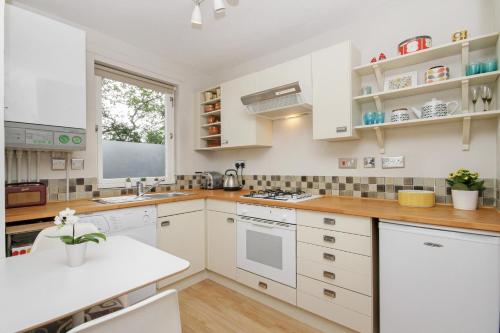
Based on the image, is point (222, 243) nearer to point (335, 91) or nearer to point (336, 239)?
point (336, 239)

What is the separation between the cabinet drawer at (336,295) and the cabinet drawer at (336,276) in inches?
1.3

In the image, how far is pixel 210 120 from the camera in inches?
130

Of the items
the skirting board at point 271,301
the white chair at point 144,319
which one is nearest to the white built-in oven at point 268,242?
the skirting board at point 271,301

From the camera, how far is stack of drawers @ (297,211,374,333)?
1605 mm

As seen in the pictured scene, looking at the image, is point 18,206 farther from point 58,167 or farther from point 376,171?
point 376,171

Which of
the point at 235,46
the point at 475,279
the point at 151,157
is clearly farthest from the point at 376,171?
the point at 151,157

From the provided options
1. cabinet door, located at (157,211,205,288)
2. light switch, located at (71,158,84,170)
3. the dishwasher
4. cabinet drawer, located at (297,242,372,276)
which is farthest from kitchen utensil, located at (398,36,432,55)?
light switch, located at (71,158,84,170)

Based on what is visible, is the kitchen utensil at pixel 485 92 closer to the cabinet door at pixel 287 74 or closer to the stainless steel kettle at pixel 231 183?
the cabinet door at pixel 287 74

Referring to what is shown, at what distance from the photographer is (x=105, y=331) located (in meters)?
0.60

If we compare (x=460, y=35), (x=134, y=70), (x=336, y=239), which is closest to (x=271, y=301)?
(x=336, y=239)

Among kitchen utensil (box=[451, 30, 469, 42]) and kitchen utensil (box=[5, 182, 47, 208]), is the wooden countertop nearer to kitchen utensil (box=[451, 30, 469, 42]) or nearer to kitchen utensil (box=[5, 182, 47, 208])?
kitchen utensil (box=[5, 182, 47, 208])

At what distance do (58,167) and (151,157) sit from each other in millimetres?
960

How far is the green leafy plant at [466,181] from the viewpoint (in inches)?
62.5

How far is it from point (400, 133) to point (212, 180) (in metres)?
2.15
